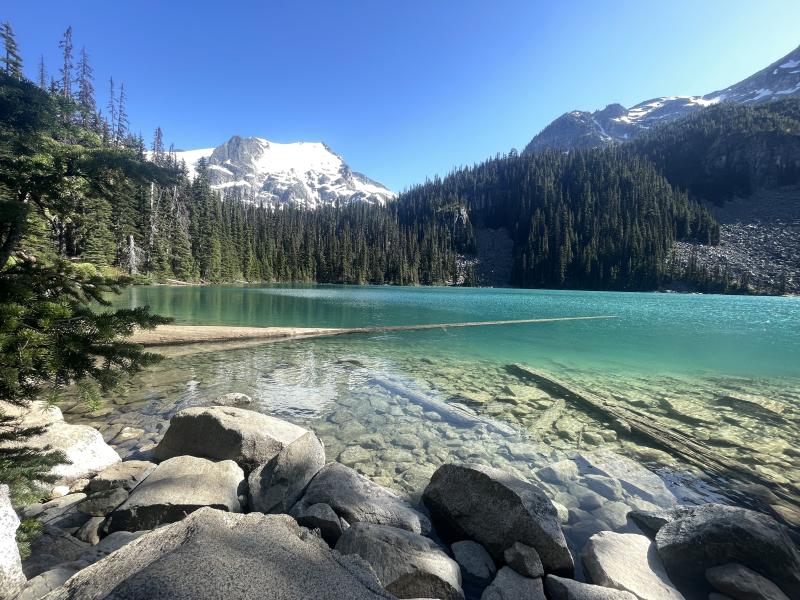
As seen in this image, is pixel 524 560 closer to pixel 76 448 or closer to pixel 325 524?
pixel 325 524

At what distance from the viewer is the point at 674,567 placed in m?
4.58

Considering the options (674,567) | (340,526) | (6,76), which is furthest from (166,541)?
(6,76)

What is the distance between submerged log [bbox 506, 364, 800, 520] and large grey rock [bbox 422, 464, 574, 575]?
530 cm

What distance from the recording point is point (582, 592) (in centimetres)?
381

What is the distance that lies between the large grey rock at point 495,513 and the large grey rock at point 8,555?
14.6ft

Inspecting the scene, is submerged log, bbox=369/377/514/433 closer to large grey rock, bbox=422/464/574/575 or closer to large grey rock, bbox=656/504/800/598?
large grey rock, bbox=422/464/574/575

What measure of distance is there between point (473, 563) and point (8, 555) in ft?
14.5

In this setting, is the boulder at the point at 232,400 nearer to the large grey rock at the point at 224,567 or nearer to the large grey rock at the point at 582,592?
the large grey rock at the point at 224,567

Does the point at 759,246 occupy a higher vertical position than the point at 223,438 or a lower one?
higher

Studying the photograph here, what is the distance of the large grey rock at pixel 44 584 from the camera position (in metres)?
2.76

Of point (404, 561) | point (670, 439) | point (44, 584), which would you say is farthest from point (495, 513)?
point (670, 439)

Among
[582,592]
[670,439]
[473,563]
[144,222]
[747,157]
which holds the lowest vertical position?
[670,439]

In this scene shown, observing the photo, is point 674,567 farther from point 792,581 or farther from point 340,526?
point 340,526

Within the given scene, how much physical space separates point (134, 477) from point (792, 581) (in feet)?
28.3
